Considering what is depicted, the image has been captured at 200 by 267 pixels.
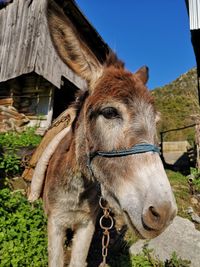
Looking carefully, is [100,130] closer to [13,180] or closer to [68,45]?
[68,45]

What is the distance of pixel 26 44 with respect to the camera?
32.5 feet

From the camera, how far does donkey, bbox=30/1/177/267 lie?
148 cm

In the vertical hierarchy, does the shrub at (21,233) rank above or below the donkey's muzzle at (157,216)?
below

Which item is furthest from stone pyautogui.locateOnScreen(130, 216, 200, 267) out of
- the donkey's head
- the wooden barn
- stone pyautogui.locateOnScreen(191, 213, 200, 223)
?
the wooden barn

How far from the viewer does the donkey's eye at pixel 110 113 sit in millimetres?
1769

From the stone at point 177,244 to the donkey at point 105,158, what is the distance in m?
1.41

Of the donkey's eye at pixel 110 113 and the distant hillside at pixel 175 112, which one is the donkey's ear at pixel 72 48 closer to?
the donkey's eye at pixel 110 113

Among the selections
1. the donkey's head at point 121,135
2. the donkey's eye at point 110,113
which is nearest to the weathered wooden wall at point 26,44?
the donkey's head at point 121,135

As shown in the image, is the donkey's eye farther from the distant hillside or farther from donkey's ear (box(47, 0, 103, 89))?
the distant hillside

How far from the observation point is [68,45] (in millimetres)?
2115

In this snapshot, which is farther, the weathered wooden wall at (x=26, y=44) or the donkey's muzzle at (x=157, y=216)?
the weathered wooden wall at (x=26, y=44)

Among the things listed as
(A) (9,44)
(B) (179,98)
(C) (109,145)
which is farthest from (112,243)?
(B) (179,98)

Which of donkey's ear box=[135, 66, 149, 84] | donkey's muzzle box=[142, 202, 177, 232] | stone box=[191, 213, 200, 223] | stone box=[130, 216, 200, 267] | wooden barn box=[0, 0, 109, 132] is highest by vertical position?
wooden barn box=[0, 0, 109, 132]

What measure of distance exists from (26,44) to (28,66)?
985mm
